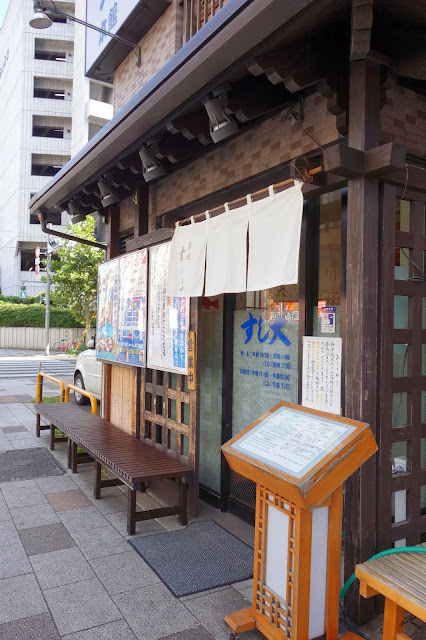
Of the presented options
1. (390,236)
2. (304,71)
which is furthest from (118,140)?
(390,236)

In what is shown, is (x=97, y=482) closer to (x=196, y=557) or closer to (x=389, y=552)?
(x=196, y=557)

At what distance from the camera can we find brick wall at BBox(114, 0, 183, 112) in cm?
708

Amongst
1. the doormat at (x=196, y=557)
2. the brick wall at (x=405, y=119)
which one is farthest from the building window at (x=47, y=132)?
the doormat at (x=196, y=557)

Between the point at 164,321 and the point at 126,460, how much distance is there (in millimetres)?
1588

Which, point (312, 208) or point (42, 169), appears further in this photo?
point (42, 169)

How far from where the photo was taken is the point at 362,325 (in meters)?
3.18

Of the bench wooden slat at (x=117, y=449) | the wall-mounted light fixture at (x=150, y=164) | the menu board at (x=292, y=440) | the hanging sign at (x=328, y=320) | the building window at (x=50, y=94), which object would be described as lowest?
the bench wooden slat at (x=117, y=449)

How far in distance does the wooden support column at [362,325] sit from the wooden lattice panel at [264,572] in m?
0.62

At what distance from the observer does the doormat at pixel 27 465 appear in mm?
6418

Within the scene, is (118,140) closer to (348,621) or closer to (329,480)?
(329,480)

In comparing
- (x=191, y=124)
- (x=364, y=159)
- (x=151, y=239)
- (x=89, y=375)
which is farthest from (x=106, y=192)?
(x=89, y=375)

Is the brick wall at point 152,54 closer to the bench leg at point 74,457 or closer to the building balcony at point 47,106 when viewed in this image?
the bench leg at point 74,457

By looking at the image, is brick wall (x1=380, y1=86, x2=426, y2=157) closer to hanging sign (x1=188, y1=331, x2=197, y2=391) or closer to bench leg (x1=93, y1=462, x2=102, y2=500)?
hanging sign (x1=188, y1=331, x2=197, y2=391)

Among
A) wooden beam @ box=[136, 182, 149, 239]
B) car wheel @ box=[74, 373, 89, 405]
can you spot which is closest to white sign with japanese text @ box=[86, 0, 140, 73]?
wooden beam @ box=[136, 182, 149, 239]
